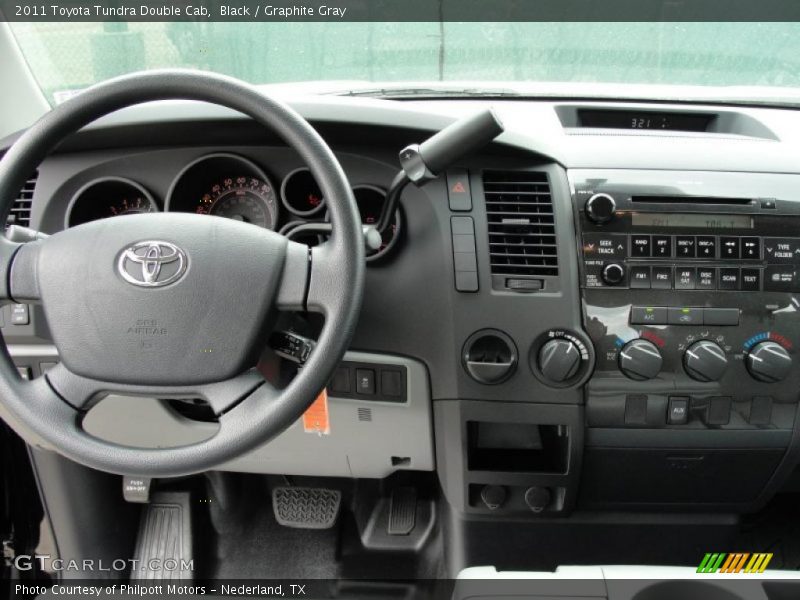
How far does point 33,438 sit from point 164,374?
73 centimetres

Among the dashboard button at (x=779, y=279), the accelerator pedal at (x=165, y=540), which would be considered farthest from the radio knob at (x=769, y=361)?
the accelerator pedal at (x=165, y=540)

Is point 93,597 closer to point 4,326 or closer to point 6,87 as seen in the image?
point 4,326

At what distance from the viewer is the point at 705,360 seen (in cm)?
124

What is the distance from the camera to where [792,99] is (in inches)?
63.9

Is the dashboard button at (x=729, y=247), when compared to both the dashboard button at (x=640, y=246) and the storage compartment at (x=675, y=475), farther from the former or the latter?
the storage compartment at (x=675, y=475)

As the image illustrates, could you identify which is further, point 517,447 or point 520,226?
point 517,447

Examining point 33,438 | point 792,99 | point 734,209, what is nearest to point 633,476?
point 734,209

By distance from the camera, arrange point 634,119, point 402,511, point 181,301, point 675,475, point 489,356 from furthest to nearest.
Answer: point 402,511 < point 634,119 < point 675,475 < point 489,356 < point 181,301

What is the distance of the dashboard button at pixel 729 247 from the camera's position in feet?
4.12

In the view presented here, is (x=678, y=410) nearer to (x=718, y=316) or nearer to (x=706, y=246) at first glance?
(x=718, y=316)

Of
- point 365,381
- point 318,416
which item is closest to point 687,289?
point 365,381

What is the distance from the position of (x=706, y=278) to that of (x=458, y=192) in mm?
534

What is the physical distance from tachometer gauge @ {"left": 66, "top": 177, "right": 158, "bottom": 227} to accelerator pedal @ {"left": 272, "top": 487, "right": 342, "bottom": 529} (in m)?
1.00

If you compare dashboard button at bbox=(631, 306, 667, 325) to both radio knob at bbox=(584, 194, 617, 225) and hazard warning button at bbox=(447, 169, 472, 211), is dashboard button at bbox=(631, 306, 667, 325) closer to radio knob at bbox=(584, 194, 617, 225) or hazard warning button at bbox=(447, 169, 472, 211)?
radio knob at bbox=(584, 194, 617, 225)
